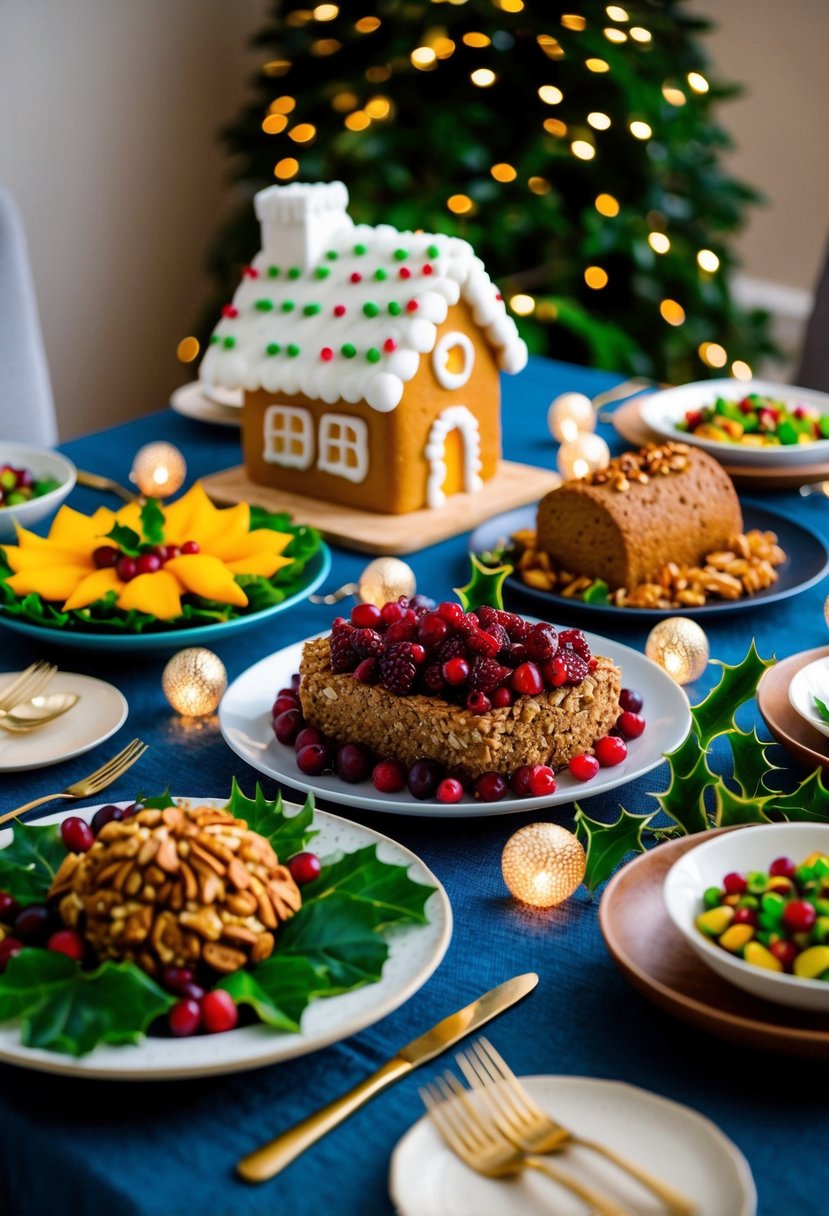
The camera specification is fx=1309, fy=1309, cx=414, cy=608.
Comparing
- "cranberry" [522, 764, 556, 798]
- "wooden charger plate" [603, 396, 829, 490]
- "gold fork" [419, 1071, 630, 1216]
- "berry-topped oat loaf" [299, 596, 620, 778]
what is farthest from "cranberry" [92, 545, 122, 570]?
"wooden charger plate" [603, 396, 829, 490]

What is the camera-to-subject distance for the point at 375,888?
2.89 feet

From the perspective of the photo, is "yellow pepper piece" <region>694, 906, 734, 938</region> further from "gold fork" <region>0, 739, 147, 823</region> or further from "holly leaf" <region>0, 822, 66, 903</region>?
"gold fork" <region>0, 739, 147, 823</region>

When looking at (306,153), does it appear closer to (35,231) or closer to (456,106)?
(456,106)

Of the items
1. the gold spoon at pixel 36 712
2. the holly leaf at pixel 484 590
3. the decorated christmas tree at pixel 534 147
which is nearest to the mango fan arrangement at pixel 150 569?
the gold spoon at pixel 36 712

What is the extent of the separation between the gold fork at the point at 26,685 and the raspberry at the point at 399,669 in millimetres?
390

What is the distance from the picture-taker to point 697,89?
3.38 m

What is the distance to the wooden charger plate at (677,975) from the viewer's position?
0.77 meters

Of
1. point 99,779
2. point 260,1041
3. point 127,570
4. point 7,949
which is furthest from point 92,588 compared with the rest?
point 260,1041

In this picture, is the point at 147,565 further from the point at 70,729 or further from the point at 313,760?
the point at 313,760

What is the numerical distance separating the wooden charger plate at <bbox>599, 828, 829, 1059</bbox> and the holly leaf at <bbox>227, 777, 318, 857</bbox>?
0.22 meters

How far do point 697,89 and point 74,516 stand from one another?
99.0 inches

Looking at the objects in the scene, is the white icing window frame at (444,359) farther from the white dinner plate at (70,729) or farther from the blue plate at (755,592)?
the white dinner plate at (70,729)

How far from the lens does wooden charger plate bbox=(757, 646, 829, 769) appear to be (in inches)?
43.5

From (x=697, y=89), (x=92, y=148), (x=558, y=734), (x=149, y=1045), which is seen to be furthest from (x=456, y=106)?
(x=149, y=1045)
